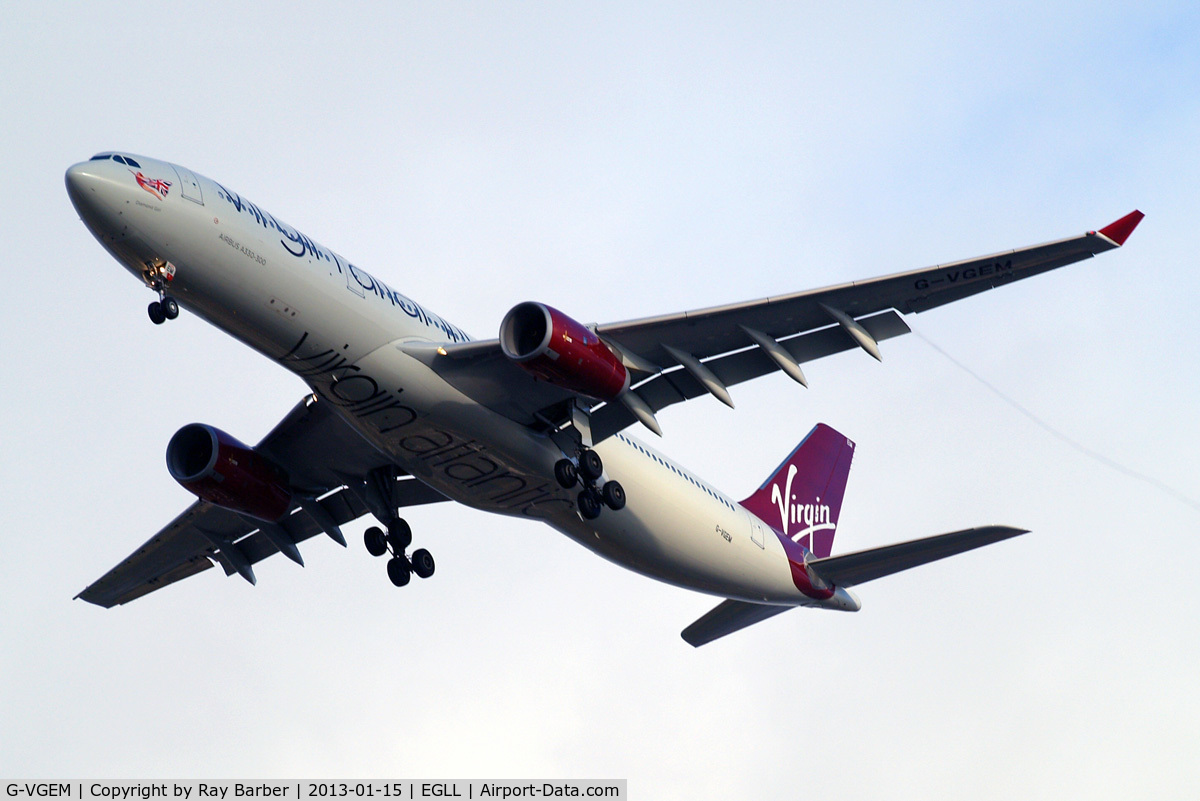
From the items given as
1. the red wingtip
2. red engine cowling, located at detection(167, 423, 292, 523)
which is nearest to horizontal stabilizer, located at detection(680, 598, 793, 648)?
red engine cowling, located at detection(167, 423, 292, 523)

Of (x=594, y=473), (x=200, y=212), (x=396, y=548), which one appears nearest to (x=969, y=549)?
(x=594, y=473)

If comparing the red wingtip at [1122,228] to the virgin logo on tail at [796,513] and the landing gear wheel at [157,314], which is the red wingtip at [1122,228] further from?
the landing gear wheel at [157,314]

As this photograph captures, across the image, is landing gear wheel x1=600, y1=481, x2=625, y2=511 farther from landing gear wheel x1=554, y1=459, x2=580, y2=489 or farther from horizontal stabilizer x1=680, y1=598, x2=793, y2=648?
horizontal stabilizer x1=680, y1=598, x2=793, y2=648

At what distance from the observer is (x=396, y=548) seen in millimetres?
26734

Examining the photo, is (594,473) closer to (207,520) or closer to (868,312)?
(868,312)

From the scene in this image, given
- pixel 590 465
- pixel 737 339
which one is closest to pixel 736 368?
pixel 737 339

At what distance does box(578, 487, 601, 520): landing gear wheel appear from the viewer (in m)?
23.4

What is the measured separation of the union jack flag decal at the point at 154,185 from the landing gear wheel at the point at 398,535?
9.73 m

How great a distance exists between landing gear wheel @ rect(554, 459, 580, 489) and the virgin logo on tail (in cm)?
914

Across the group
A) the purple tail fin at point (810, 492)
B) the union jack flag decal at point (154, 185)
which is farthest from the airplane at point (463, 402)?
the purple tail fin at point (810, 492)

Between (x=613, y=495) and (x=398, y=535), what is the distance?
5630 millimetres

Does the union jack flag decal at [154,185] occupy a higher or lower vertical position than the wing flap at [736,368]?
higher

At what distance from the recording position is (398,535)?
26672 millimetres

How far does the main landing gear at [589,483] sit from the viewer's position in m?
23.1
